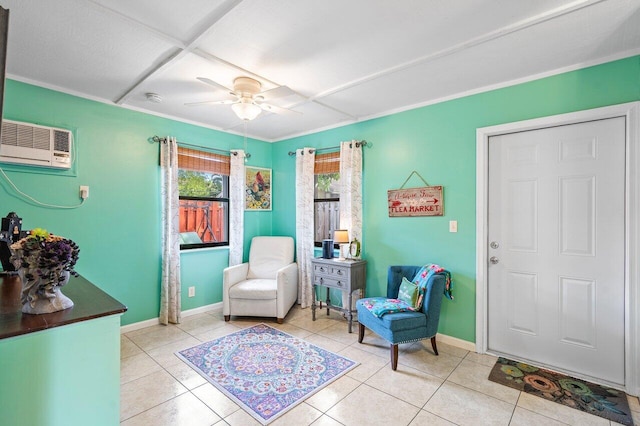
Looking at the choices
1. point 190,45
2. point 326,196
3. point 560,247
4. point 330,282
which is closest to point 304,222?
point 326,196

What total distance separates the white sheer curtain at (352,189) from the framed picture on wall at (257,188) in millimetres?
1399

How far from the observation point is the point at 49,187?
9.21 feet

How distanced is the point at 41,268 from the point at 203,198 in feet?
9.36

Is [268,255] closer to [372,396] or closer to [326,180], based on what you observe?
[326,180]

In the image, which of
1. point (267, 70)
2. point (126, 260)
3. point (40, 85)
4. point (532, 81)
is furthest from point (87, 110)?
point (532, 81)

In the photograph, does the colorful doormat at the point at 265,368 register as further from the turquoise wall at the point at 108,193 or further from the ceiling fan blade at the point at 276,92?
the ceiling fan blade at the point at 276,92

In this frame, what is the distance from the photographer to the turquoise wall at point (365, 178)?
261 cm

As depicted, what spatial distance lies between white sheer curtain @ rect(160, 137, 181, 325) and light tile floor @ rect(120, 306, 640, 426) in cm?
53

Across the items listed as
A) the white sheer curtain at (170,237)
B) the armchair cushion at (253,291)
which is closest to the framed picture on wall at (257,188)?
the white sheer curtain at (170,237)

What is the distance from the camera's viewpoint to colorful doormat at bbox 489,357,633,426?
2006 mm

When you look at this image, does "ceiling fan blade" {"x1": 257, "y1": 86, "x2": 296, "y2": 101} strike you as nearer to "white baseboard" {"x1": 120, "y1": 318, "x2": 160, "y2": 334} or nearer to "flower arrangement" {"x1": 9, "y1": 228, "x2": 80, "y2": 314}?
"flower arrangement" {"x1": 9, "y1": 228, "x2": 80, "y2": 314}

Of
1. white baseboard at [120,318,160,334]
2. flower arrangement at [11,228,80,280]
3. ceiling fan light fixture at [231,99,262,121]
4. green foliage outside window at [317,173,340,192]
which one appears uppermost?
ceiling fan light fixture at [231,99,262,121]

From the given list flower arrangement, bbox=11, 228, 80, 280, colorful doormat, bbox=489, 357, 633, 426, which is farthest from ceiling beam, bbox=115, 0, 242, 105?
colorful doormat, bbox=489, 357, 633, 426

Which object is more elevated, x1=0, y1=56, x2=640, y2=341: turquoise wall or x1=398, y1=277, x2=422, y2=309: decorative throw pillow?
x1=0, y1=56, x2=640, y2=341: turquoise wall
